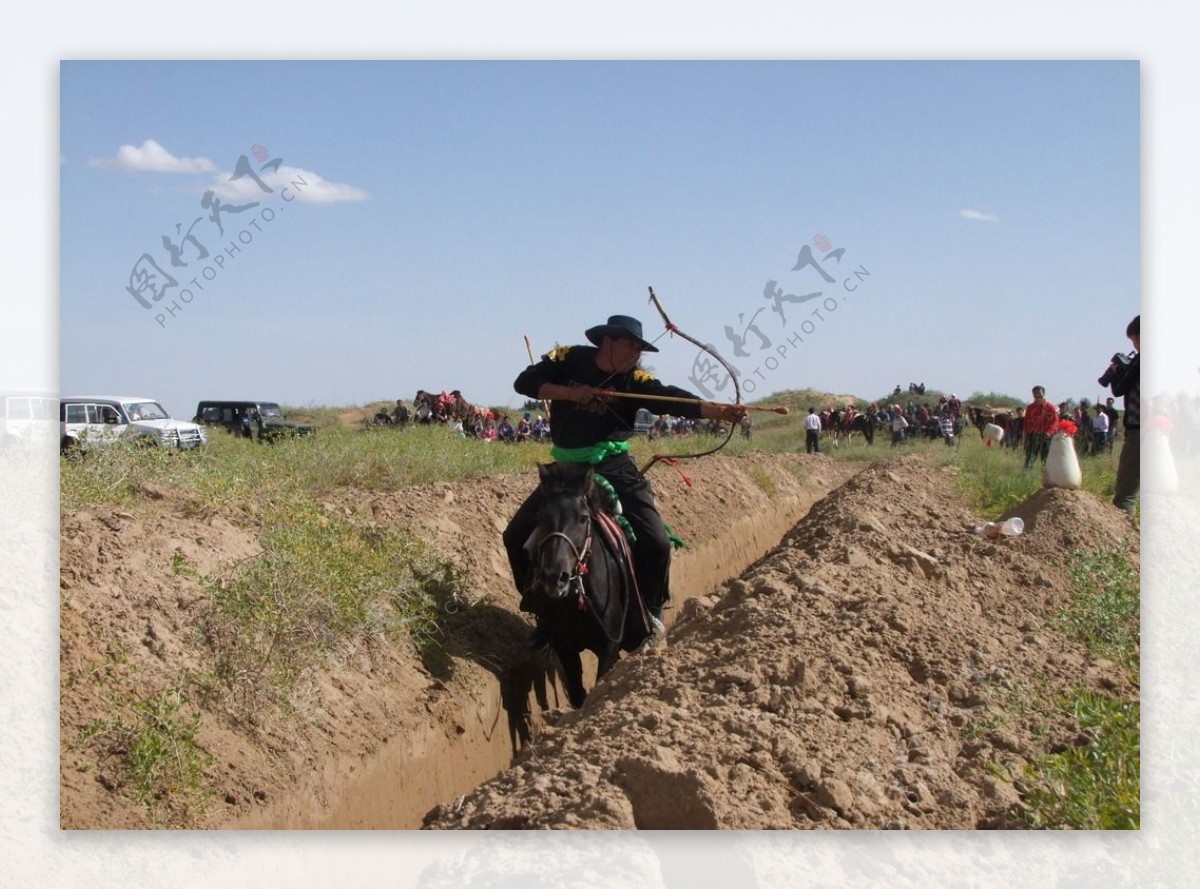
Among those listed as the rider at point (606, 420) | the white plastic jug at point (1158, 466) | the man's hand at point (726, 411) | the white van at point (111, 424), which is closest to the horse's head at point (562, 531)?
the rider at point (606, 420)

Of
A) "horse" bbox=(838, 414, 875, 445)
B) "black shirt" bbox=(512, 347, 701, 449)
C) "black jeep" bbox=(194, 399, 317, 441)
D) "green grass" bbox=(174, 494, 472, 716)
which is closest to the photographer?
"green grass" bbox=(174, 494, 472, 716)

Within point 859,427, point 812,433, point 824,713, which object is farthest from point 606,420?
point 859,427

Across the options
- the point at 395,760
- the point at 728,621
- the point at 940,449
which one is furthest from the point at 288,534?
the point at 940,449

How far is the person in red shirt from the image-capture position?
1495 centimetres

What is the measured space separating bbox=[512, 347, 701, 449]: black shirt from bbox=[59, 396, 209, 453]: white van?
8.66 ft

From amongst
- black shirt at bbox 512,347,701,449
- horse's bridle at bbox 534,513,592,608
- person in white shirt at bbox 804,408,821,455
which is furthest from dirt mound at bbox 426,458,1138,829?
person in white shirt at bbox 804,408,821,455

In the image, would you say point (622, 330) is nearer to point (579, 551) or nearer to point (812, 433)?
point (579, 551)

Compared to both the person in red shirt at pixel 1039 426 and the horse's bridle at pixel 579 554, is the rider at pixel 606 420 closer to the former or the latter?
the horse's bridle at pixel 579 554

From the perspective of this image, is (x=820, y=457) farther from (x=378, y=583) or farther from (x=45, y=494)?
(x=45, y=494)

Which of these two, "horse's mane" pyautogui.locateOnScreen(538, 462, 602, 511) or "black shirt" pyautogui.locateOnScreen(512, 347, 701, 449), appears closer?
"horse's mane" pyautogui.locateOnScreen(538, 462, 602, 511)

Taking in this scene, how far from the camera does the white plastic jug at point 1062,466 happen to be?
1069cm

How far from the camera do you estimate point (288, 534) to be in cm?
750

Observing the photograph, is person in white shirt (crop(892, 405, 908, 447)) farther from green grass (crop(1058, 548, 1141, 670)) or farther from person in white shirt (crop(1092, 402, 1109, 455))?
green grass (crop(1058, 548, 1141, 670))

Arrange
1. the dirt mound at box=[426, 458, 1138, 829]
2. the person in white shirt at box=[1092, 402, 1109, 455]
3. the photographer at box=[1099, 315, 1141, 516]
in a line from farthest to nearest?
the person in white shirt at box=[1092, 402, 1109, 455]
the photographer at box=[1099, 315, 1141, 516]
the dirt mound at box=[426, 458, 1138, 829]
